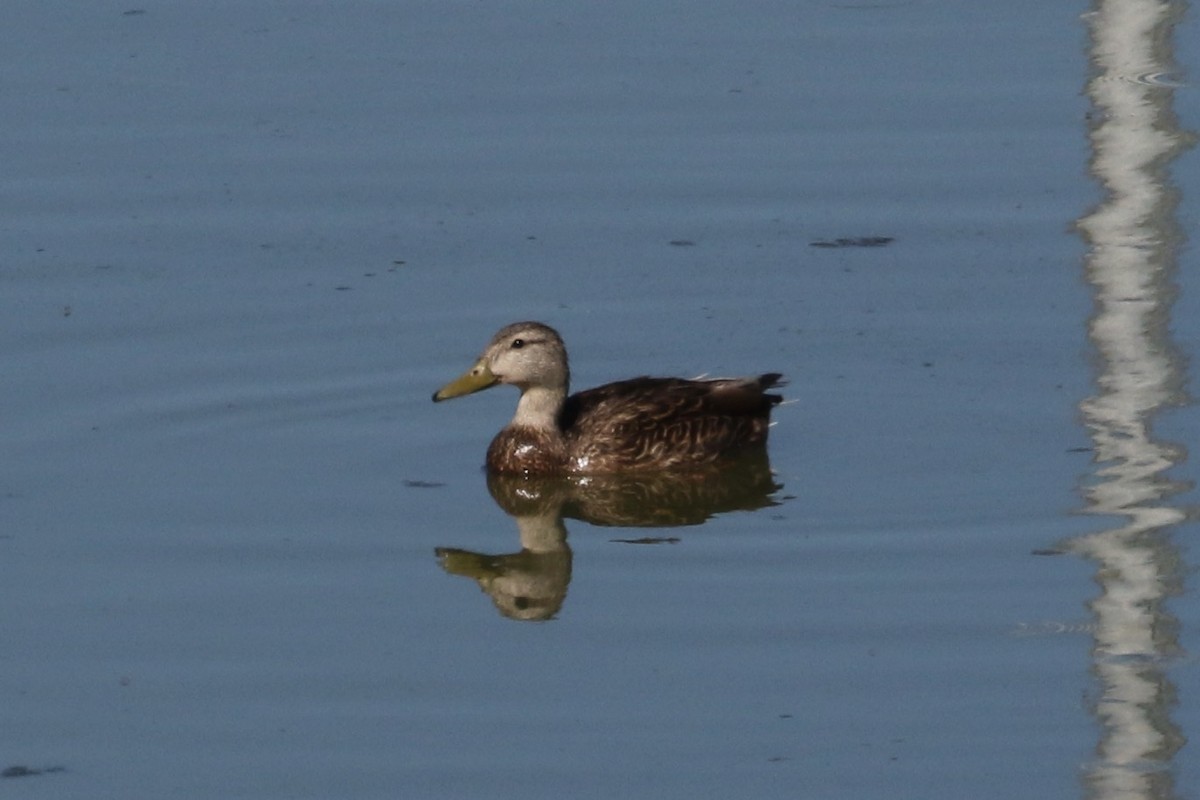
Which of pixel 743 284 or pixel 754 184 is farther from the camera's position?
pixel 754 184

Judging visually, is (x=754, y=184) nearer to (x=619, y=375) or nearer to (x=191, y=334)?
(x=619, y=375)

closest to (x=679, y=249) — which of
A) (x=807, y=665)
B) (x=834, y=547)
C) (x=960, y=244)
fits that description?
(x=960, y=244)

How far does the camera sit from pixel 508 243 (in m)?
13.7

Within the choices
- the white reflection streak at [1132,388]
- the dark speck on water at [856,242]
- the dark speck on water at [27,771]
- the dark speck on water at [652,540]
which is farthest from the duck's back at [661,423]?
the dark speck on water at [27,771]

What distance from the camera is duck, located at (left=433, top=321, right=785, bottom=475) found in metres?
11.7

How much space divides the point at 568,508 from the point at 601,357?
A: 1516 mm

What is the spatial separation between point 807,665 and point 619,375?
4.03 metres

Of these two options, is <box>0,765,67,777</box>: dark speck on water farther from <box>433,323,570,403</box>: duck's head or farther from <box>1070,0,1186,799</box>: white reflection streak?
<box>433,323,570,403</box>: duck's head

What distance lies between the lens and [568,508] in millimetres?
11469

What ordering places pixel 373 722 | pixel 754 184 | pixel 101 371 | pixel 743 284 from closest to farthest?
pixel 373 722, pixel 101 371, pixel 743 284, pixel 754 184

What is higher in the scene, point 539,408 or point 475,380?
point 475,380

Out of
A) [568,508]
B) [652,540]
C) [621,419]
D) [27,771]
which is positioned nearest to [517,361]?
[621,419]

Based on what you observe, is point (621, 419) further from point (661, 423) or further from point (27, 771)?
point (27, 771)

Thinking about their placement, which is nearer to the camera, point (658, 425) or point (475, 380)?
point (475, 380)
